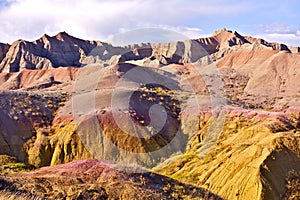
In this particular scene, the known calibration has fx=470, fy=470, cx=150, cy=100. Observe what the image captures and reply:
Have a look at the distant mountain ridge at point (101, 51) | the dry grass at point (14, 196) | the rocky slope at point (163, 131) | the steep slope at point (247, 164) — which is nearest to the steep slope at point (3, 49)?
the distant mountain ridge at point (101, 51)

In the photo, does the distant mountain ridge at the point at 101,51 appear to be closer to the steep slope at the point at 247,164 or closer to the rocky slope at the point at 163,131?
the rocky slope at the point at 163,131

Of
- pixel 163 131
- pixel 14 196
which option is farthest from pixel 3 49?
pixel 14 196

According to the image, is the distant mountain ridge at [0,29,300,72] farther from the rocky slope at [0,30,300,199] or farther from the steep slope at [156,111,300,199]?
the steep slope at [156,111,300,199]

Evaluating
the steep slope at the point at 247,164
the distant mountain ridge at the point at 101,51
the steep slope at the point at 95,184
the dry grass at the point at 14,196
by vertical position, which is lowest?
the steep slope at the point at 247,164

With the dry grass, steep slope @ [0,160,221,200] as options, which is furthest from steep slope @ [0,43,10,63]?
the dry grass

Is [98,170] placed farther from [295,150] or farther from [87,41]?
[87,41]

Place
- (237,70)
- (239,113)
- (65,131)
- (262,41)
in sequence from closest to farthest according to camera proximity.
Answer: (65,131), (239,113), (237,70), (262,41)

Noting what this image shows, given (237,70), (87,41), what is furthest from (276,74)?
(87,41)

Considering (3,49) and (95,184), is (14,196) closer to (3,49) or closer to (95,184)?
(95,184)
